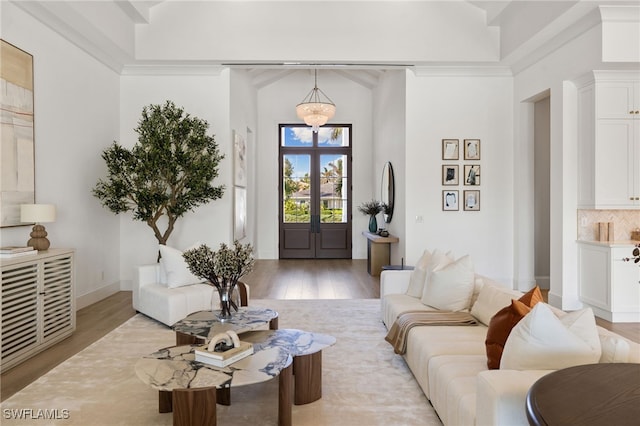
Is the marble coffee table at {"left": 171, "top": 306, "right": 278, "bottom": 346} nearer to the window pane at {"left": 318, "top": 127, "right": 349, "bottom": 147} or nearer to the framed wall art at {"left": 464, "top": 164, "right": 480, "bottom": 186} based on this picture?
the framed wall art at {"left": 464, "top": 164, "right": 480, "bottom": 186}

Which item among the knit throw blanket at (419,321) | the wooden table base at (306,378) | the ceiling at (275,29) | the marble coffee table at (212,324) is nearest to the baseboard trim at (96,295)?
the marble coffee table at (212,324)

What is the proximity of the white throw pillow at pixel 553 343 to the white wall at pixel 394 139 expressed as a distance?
4.72 meters

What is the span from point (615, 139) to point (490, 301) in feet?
10.0

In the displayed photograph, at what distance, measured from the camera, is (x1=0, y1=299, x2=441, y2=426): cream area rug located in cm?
256

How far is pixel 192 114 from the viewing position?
646 centimetres

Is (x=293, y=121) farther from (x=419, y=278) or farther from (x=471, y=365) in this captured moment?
(x=471, y=365)

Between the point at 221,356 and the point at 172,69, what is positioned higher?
the point at 172,69

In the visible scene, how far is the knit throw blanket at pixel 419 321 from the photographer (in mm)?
3184

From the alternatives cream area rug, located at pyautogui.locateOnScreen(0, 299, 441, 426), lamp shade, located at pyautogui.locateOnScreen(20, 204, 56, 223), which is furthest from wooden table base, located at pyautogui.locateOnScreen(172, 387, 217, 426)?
Result: lamp shade, located at pyautogui.locateOnScreen(20, 204, 56, 223)

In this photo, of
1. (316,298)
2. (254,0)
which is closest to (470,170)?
(316,298)

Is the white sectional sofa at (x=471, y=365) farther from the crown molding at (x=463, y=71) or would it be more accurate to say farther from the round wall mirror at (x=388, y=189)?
the crown molding at (x=463, y=71)

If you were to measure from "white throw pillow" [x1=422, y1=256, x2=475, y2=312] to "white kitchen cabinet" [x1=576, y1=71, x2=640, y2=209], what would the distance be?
2.42 metres

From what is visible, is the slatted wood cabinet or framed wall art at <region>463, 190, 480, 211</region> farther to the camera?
framed wall art at <region>463, 190, 480, 211</region>

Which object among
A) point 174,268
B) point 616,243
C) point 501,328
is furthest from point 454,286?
point 174,268
